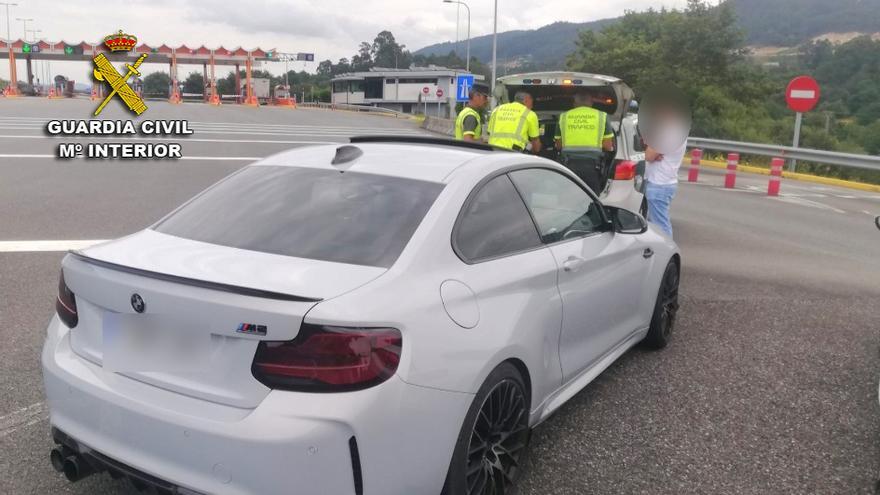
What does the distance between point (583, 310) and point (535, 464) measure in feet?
2.58

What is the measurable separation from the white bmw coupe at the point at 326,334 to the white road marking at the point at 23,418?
1013mm

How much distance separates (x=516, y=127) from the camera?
8055 mm

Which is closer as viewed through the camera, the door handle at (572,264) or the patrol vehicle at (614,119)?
the door handle at (572,264)

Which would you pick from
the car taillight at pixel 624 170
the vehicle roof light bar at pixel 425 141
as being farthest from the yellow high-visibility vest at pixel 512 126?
the vehicle roof light bar at pixel 425 141

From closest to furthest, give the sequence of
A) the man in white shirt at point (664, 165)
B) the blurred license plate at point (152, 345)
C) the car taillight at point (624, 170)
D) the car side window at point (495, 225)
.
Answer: the blurred license plate at point (152, 345), the car side window at point (495, 225), the man in white shirt at point (664, 165), the car taillight at point (624, 170)

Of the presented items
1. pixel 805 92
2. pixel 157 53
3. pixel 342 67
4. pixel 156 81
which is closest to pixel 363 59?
pixel 342 67

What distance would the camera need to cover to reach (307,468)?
2146 millimetres

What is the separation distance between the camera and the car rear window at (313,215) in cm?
273

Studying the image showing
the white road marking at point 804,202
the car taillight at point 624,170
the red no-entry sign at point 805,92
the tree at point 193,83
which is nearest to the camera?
the car taillight at point 624,170

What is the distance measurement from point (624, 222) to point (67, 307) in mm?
2996

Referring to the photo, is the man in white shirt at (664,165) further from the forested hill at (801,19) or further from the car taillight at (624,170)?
the forested hill at (801,19)

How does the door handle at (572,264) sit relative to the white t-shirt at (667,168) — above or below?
below

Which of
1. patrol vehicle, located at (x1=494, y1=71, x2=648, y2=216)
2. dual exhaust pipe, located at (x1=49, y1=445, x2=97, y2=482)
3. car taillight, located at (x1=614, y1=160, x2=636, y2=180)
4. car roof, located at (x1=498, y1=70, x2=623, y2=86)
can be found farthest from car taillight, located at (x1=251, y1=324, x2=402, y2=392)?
car roof, located at (x1=498, y1=70, x2=623, y2=86)

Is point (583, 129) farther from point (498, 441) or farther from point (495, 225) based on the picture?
point (498, 441)
